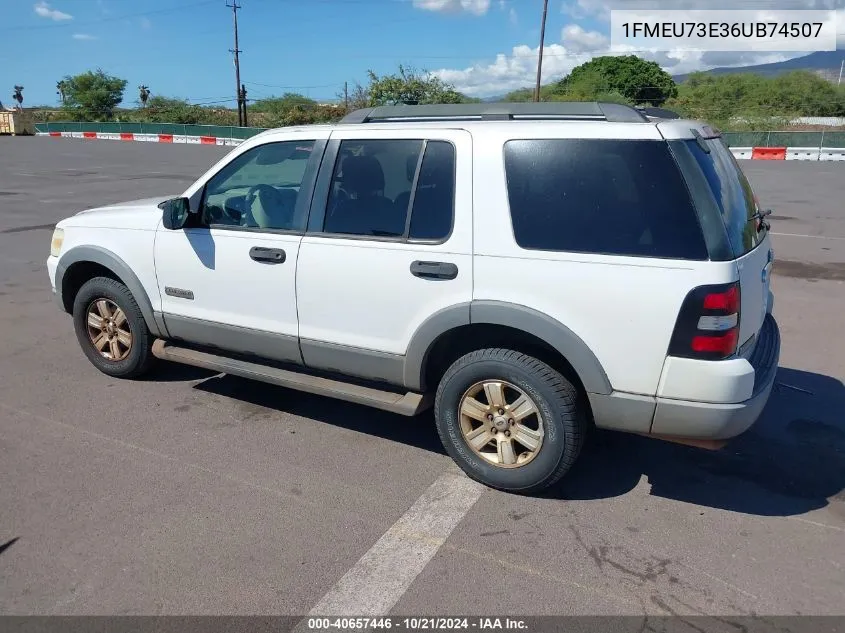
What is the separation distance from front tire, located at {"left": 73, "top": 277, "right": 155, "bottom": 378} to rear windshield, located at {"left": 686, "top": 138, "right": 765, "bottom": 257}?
3.80 meters

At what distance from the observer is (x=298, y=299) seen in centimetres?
413

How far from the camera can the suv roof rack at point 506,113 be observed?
3477mm

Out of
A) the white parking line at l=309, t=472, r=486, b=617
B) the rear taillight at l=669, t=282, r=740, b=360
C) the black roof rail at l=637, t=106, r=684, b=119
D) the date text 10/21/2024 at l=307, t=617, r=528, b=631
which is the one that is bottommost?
the date text 10/21/2024 at l=307, t=617, r=528, b=631

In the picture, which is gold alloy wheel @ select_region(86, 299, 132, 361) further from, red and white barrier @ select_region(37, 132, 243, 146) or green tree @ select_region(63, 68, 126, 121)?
green tree @ select_region(63, 68, 126, 121)

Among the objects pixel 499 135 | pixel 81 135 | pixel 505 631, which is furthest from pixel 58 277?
pixel 81 135

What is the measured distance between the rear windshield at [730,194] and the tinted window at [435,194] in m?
1.20

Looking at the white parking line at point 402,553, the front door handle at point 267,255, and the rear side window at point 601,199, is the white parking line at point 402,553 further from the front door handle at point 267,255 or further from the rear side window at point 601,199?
the front door handle at point 267,255

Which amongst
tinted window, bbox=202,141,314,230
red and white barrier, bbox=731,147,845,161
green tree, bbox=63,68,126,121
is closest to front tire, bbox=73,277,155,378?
tinted window, bbox=202,141,314,230

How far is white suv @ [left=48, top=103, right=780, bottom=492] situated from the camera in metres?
3.18

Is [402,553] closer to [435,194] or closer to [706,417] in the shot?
[706,417]

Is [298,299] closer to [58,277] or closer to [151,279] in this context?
[151,279]

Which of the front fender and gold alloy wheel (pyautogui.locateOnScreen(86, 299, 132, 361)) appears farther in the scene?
gold alloy wheel (pyautogui.locateOnScreen(86, 299, 132, 361))

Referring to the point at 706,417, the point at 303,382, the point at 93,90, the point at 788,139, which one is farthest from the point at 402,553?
the point at 93,90

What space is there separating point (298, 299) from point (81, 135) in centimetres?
5090
